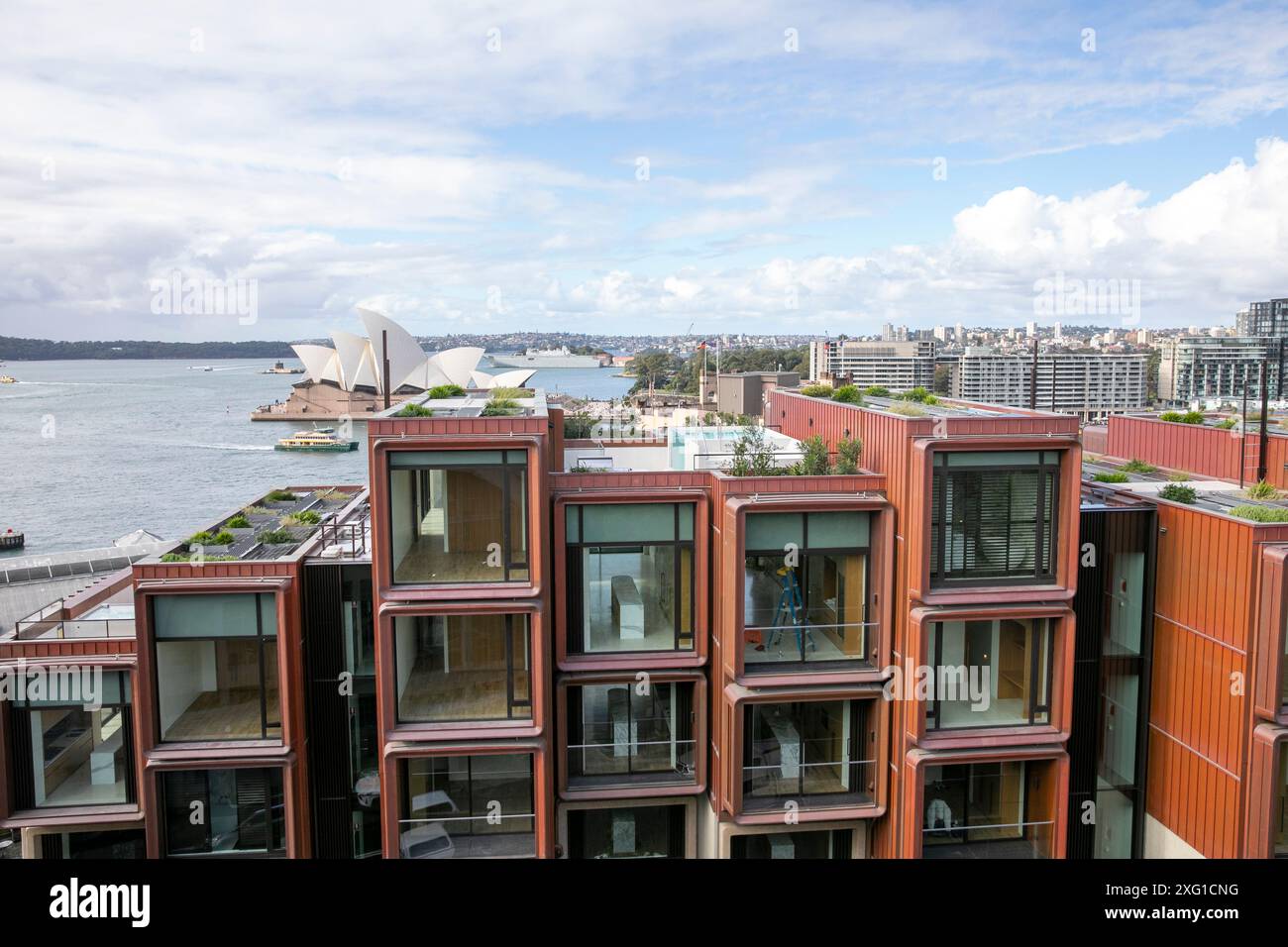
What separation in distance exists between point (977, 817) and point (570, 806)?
4235 millimetres

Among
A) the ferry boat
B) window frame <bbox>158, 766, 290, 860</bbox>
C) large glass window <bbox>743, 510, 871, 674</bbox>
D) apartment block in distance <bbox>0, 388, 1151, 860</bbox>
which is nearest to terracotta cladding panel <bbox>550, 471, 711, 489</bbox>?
apartment block in distance <bbox>0, 388, 1151, 860</bbox>

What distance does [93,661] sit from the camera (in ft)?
31.1

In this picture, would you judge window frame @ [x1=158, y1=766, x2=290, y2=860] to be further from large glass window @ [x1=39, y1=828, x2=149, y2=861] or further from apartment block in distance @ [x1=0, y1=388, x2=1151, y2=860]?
large glass window @ [x1=39, y1=828, x2=149, y2=861]

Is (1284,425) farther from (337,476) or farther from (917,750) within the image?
(337,476)

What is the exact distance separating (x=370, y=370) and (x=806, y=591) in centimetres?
9003

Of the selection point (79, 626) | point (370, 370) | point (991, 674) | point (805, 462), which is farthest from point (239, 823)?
point (370, 370)

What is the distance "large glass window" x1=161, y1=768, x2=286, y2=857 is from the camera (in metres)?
9.66

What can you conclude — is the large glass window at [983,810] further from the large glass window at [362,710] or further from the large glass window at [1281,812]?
the large glass window at [362,710]

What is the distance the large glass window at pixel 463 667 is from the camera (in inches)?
376

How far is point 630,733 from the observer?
10391 mm

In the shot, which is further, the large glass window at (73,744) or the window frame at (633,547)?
the window frame at (633,547)

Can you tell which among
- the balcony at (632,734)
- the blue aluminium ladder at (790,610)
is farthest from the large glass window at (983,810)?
the balcony at (632,734)

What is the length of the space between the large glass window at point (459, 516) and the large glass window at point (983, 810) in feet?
15.9

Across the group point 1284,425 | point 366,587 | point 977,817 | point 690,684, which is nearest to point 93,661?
point 366,587
